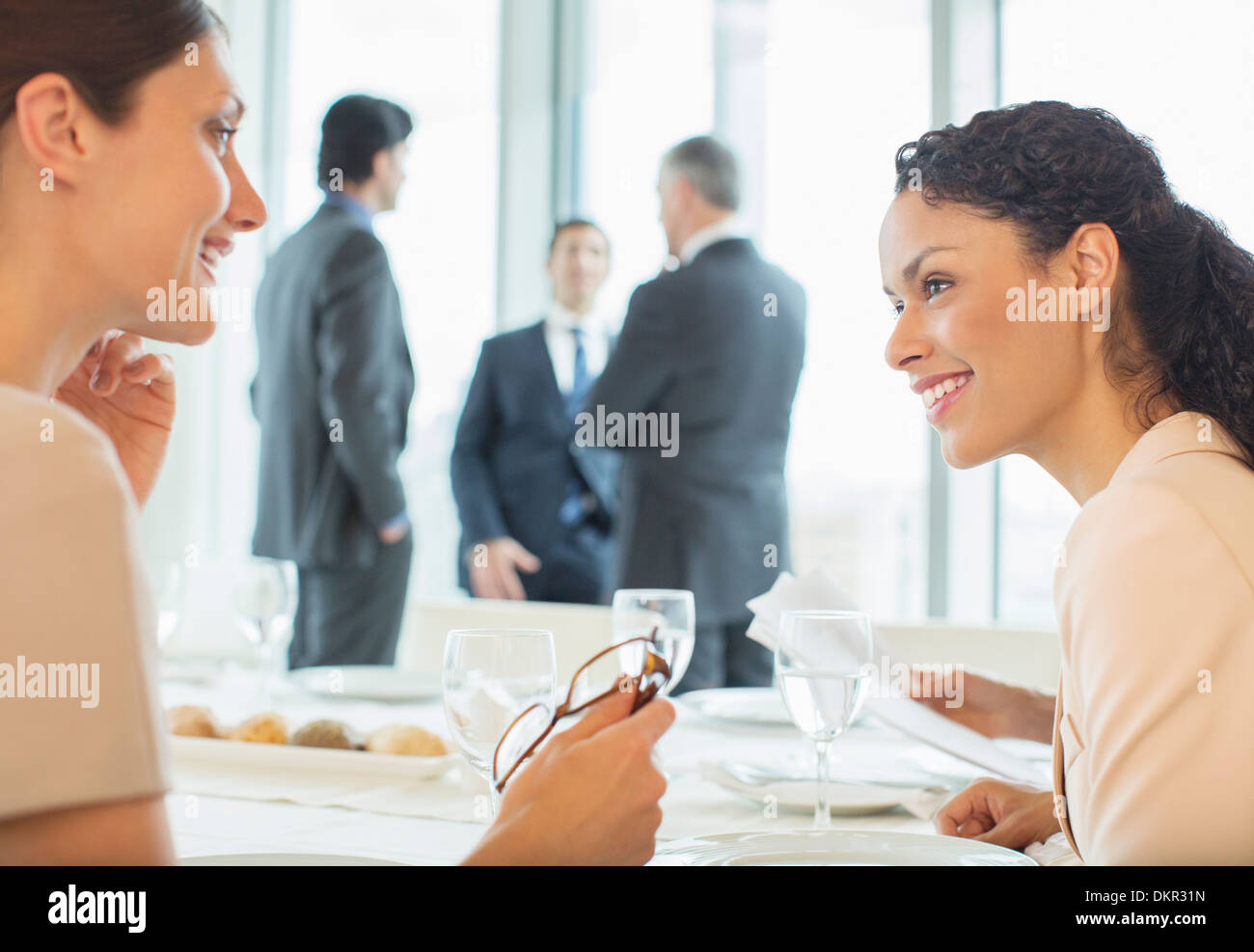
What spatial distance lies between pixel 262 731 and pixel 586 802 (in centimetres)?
76

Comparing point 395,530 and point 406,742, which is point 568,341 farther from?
point 406,742

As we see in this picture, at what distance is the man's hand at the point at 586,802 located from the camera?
0.74m

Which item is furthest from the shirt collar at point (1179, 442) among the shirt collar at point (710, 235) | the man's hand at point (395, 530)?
the man's hand at point (395, 530)

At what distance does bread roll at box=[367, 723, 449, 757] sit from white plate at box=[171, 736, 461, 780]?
0.02 metres

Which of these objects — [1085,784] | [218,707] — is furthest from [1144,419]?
[218,707]

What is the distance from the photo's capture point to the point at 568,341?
13.1 ft

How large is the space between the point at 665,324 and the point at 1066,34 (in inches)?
70.5

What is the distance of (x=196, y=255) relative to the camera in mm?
1010

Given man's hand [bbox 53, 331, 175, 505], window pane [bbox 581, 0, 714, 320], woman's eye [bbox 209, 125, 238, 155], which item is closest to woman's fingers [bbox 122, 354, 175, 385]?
man's hand [bbox 53, 331, 175, 505]

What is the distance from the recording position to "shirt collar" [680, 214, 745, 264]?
3.07 m

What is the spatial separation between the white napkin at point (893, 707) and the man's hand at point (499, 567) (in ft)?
7.77

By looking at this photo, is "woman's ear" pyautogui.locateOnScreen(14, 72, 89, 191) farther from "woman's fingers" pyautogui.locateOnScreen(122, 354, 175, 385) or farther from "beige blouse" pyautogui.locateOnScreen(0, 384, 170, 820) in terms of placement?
"woman's fingers" pyautogui.locateOnScreen(122, 354, 175, 385)

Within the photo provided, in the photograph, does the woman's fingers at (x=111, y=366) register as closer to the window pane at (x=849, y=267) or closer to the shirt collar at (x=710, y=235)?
the shirt collar at (x=710, y=235)

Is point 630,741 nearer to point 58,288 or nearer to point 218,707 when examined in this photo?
point 58,288
